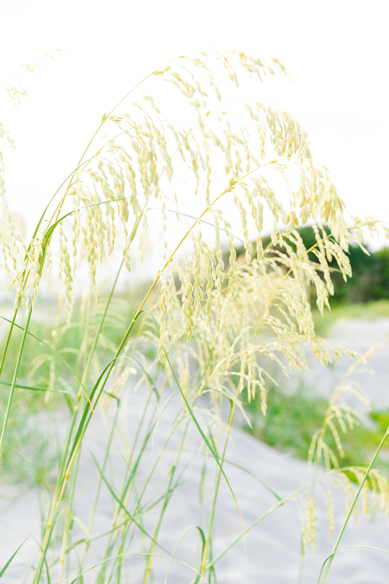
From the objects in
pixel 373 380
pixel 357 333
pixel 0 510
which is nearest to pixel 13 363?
pixel 0 510

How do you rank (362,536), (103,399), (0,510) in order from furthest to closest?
(362,536) → (0,510) → (103,399)

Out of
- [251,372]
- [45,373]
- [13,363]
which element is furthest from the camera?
[13,363]

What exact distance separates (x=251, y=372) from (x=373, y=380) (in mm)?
7325

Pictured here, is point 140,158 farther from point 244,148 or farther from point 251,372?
point 251,372

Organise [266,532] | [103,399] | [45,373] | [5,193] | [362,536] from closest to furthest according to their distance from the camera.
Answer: [5,193], [103,399], [266,532], [362,536], [45,373]

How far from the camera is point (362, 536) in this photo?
3.05m

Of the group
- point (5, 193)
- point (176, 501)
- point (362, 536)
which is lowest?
point (362, 536)

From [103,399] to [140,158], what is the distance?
2.62ft

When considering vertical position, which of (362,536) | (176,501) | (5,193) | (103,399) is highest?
(5,193)

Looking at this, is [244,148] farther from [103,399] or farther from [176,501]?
[176,501]

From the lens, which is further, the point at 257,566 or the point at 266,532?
the point at 266,532

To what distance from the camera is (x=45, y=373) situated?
3.77 metres

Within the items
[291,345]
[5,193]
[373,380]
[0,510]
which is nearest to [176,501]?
[0,510]

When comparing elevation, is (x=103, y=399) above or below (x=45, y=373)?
above
